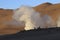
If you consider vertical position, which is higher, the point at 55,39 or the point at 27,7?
the point at 27,7

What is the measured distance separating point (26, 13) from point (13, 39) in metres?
9.09

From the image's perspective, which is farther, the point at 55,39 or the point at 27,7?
the point at 27,7

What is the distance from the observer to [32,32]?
11.1 metres

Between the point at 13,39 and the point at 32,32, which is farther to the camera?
the point at 32,32

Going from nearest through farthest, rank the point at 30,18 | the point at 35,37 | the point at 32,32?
1. the point at 35,37
2. the point at 32,32
3. the point at 30,18

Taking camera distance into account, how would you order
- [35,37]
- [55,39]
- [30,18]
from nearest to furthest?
[55,39] < [35,37] < [30,18]

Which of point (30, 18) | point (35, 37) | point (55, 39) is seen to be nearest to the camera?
point (55, 39)

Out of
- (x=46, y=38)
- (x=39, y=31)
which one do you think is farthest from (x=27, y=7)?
(x=46, y=38)

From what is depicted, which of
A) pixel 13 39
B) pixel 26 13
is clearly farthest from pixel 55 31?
pixel 26 13

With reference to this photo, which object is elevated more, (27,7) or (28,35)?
(27,7)

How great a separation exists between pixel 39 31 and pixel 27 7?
8.18 meters

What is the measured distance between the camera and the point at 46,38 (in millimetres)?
10031

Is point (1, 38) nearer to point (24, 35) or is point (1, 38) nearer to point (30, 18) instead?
point (24, 35)

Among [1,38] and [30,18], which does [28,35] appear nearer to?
[1,38]
